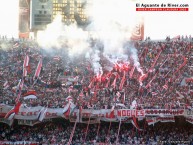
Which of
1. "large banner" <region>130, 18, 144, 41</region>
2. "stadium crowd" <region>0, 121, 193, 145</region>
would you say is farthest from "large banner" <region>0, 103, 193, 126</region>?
"large banner" <region>130, 18, 144, 41</region>

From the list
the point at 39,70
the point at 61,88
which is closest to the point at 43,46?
the point at 39,70

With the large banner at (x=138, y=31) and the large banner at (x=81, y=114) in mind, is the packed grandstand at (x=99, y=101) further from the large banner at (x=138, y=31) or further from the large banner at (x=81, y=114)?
the large banner at (x=138, y=31)

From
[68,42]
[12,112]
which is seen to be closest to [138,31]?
[68,42]

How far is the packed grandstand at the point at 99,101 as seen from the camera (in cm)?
3488

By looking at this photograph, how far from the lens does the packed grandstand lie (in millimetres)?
34875

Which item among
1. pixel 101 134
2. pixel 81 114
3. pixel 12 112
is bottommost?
pixel 101 134

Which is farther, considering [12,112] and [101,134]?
[101,134]

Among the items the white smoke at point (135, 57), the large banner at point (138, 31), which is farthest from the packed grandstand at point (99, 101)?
the large banner at point (138, 31)

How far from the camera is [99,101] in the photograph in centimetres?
3634

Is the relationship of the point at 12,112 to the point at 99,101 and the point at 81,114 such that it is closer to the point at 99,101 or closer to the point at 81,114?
the point at 81,114

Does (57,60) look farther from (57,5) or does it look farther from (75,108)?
(57,5)

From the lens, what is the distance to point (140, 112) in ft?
114

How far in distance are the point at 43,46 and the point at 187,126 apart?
56.5 ft

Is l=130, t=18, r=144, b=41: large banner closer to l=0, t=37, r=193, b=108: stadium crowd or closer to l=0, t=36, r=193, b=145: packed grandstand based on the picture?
l=0, t=37, r=193, b=108: stadium crowd
